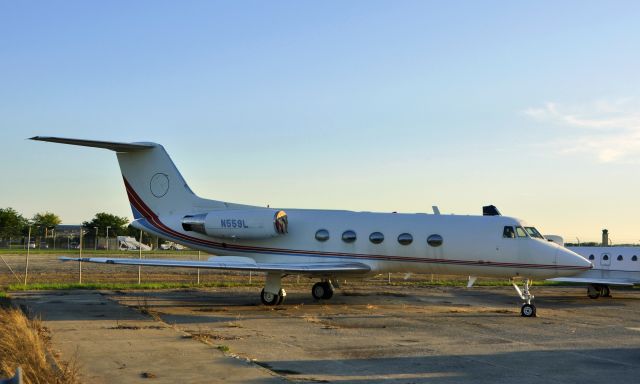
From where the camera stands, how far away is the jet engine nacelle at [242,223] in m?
21.0

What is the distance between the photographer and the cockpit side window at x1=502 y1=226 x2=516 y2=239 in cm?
1923

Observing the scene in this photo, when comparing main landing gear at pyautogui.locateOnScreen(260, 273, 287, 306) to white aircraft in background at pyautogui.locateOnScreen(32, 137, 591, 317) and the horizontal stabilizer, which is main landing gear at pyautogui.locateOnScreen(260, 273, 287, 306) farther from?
the horizontal stabilizer

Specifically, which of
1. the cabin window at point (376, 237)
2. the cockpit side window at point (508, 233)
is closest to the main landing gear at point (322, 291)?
the cabin window at point (376, 237)

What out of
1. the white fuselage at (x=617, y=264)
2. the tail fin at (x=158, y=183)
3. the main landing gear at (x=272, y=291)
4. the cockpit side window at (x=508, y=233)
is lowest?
the main landing gear at (x=272, y=291)

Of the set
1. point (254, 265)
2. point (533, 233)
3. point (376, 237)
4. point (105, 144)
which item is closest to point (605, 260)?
point (533, 233)

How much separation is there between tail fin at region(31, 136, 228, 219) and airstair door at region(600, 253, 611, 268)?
14928 millimetres

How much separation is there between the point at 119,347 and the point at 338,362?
3.85 meters

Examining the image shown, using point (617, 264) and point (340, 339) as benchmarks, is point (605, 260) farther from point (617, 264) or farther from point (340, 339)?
point (340, 339)

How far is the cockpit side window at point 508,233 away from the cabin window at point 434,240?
1848 millimetres

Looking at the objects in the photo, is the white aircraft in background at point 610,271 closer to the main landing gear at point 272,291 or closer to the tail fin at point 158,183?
the main landing gear at point 272,291

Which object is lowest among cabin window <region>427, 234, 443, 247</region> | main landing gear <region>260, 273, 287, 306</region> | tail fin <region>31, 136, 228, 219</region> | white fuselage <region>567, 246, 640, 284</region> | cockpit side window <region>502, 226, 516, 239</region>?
main landing gear <region>260, 273, 287, 306</region>

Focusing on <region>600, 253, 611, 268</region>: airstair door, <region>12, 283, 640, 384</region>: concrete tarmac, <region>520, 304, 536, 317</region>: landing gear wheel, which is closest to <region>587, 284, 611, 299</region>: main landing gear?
<region>600, 253, 611, 268</region>: airstair door

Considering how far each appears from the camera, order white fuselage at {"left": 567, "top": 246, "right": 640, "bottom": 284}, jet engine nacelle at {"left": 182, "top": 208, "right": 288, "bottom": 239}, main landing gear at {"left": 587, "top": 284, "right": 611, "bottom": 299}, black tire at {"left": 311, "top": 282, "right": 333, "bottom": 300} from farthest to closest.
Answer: main landing gear at {"left": 587, "top": 284, "right": 611, "bottom": 299}
white fuselage at {"left": 567, "top": 246, "right": 640, "bottom": 284}
black tire at {"left": 311, "top": 282, "right": 333, "bottom": 300}
jet engine nacelle at {"left": 182, "top": 208, "right": 288, "bottom": 239}

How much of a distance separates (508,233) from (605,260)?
8750 millimetres
